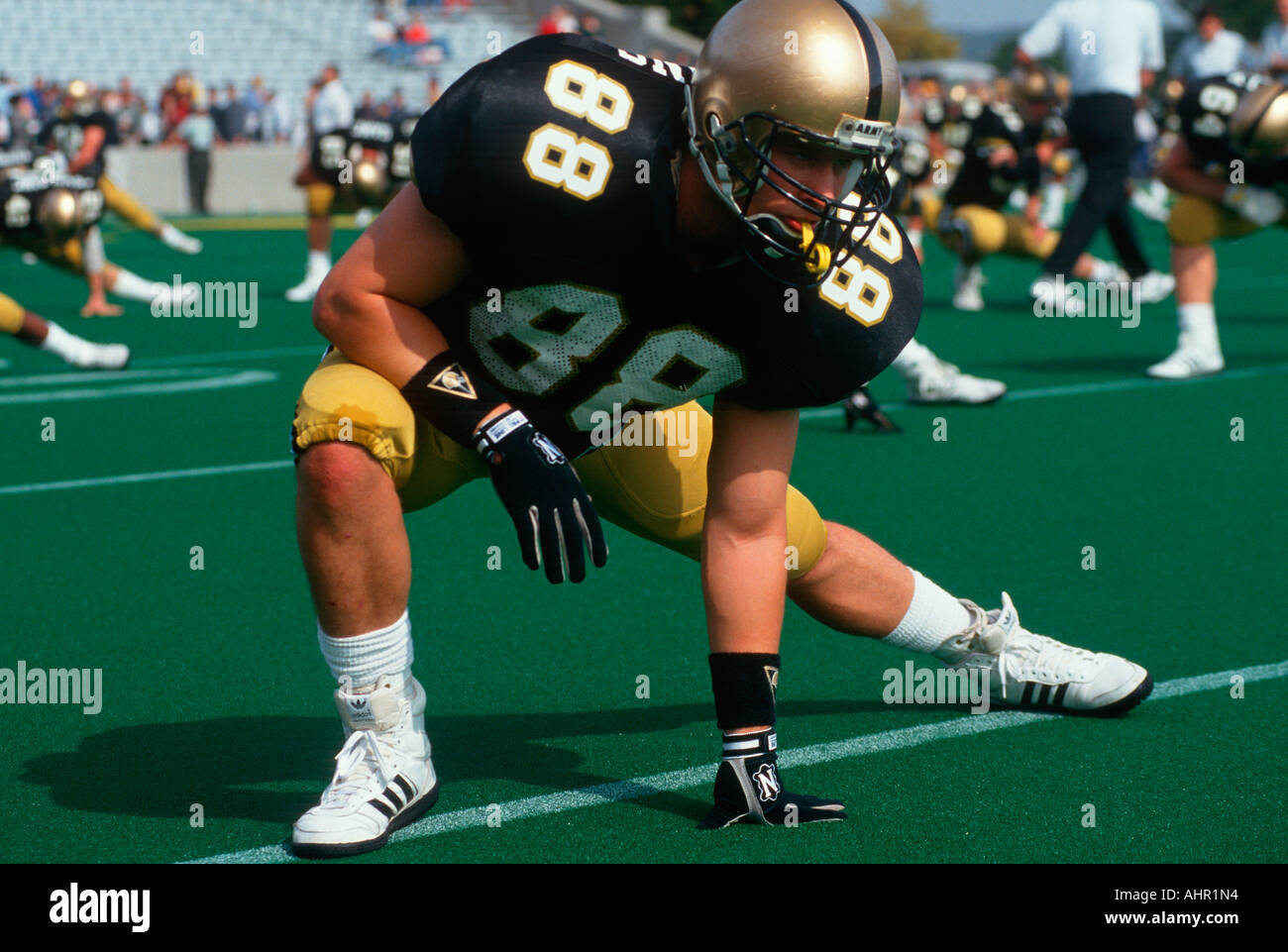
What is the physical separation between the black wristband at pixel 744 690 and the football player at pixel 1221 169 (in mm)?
5107

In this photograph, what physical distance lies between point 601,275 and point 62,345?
6.51 meters

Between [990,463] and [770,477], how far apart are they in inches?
141

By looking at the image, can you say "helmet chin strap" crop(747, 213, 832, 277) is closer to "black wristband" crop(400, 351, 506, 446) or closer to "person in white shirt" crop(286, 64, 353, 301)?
"black wristband" crop(400, 351, 506, 446)

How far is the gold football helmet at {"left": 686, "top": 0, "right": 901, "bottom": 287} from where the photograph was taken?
103 inches

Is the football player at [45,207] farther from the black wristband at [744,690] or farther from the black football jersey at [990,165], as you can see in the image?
the black wristband at [744,690]

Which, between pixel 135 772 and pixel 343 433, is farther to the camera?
pixel 135 772

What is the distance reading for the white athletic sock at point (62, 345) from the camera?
8.61 m

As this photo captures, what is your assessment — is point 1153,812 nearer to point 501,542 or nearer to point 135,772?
point 135,772

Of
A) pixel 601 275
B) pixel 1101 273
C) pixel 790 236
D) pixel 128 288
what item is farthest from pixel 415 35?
pixel 790 236

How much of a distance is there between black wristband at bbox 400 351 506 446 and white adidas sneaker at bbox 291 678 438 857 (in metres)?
0.45

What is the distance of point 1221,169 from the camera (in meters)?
7.73

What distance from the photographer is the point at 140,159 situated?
25625mm
